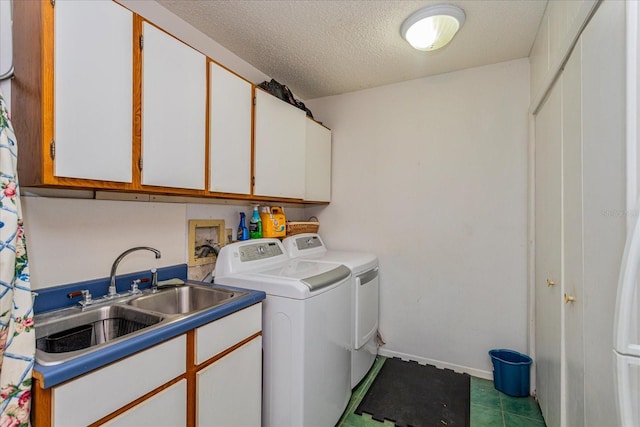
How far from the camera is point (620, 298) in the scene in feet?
2.28

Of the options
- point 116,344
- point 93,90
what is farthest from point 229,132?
point 116,344

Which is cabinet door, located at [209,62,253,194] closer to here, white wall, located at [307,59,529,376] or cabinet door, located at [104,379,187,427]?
cabinet door, located at [104,379,187,427]

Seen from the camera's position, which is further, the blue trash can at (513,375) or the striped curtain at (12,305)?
the blue trash can at (513,375)

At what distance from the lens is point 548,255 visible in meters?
1.74

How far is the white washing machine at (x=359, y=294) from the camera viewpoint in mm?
2146

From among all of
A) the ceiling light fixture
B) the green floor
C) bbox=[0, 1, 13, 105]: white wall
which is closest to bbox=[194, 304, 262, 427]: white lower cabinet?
the green floor

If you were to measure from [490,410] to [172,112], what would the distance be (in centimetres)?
267

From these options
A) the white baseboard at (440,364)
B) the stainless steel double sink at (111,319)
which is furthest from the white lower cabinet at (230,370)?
the white baseboard at (440,364)

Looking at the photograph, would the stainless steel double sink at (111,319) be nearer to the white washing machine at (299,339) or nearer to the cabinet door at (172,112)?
the white washing machine at (299,339)

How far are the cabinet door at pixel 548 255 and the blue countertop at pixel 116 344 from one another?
1575 millimetres

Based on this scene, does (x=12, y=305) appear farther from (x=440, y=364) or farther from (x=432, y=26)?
(x=440, y=364)

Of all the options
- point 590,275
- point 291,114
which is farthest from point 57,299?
point 590,275

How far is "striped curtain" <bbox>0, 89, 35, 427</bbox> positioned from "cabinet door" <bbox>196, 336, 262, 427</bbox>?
0.56m

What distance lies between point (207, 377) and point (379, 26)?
2.17 meters
